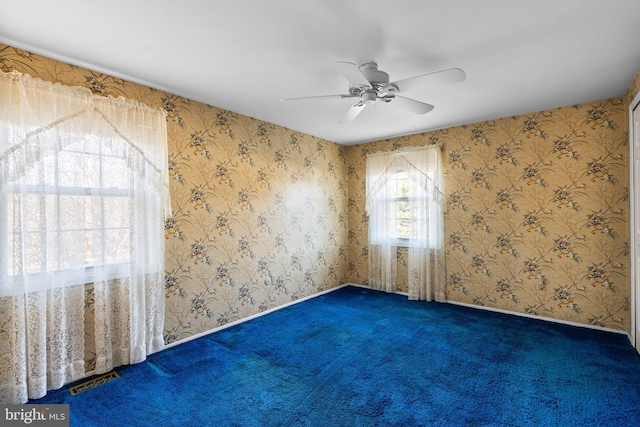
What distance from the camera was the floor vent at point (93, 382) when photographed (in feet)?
7.36

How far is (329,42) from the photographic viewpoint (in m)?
2.07

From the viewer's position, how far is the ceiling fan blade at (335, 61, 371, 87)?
2.00 m

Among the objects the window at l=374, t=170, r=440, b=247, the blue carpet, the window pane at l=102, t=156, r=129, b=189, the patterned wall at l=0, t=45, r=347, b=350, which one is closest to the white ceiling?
the patterned wall at l=0, t=45, r=347, b=350

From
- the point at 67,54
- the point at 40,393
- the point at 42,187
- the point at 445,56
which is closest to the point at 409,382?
the point at 445,56

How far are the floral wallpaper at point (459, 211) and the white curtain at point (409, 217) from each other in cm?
17

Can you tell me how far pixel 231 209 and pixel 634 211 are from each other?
12.8 feet

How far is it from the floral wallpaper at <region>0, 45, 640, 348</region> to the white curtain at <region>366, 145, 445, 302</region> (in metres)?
0.17

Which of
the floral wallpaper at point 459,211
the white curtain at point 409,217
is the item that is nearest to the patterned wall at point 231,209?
the floral wallpaper at point 459,211

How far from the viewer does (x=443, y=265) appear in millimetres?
4238

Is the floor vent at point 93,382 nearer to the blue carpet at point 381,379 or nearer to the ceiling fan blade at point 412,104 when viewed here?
the blue carpet at point 381,379

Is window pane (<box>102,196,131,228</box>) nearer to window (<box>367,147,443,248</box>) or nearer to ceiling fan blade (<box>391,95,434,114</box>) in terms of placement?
ceiling fan blade (<box>391,95,434,114</box>)

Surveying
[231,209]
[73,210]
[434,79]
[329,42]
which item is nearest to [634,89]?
[434,79]

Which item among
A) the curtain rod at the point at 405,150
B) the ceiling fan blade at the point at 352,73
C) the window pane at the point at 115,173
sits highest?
the ceiling fan blade at the point at 352,73

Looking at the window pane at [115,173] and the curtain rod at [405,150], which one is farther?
the curtain rod at [405,150]
